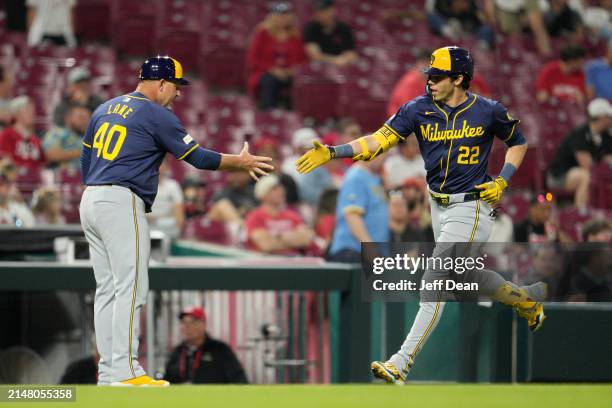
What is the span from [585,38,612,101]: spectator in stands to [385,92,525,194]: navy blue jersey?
7.25 meters

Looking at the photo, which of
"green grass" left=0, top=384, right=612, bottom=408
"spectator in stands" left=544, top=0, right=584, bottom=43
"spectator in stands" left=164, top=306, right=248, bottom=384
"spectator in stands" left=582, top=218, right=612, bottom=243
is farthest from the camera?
A: "spectator in stands" left=544, top=0, right=584, bottom=43

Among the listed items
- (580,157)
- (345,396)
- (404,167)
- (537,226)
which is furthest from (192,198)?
(345,396)

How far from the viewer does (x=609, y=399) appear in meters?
5.51

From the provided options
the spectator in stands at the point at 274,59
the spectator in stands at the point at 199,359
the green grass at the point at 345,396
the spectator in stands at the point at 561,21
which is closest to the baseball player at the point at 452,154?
the green grass at the point at 345,396

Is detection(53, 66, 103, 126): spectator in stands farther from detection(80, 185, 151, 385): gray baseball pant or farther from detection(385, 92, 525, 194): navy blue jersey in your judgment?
detection(385, 92, 525, 194): navy blue jersey

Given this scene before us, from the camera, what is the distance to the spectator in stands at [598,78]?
1306 centimetres

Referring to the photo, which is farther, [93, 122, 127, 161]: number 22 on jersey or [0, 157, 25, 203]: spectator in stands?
[0, 157, 25, 203]: spectator in stands

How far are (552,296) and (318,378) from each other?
2001mm

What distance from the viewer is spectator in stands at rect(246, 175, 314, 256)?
32.8ft

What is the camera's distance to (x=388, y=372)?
19.6ft

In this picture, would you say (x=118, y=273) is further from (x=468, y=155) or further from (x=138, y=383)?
(x=468, y=155)

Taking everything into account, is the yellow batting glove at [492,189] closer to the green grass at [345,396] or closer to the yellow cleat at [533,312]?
the yellow cleat at [533,312]

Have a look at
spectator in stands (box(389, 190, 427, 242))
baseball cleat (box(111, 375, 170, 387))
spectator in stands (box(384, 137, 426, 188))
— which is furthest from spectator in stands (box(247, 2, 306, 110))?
baseball cleat (box(111, 375, 170, 387))

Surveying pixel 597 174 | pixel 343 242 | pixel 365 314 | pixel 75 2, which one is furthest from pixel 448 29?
pixel 365 314
